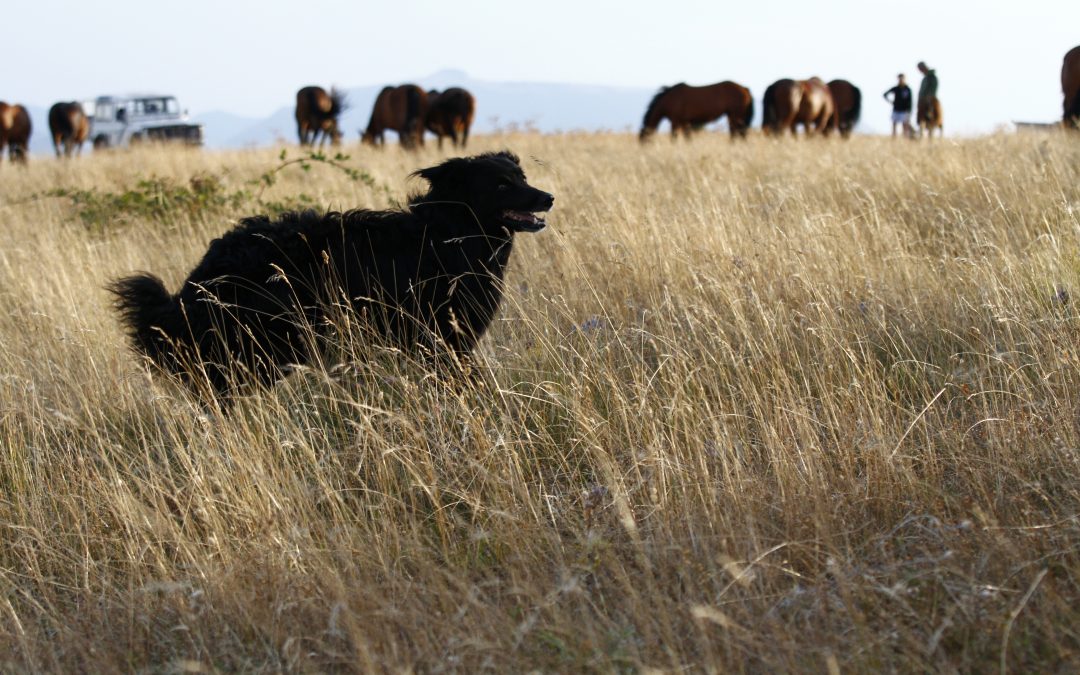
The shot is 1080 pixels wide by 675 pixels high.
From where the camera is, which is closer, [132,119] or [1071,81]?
[1071,81]

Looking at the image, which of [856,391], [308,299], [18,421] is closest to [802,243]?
[856,391]

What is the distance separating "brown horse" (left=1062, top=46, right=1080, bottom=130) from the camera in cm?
1362

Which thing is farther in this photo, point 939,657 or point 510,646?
point 510,646

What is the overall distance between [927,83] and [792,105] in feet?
9.58

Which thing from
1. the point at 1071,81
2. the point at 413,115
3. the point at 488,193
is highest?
the point at 413,115

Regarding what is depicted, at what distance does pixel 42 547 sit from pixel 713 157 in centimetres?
984

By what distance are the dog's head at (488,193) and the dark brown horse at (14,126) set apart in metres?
20.3

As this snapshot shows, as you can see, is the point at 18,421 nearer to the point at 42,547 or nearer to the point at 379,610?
the point at 42,547

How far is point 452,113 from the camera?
21656 millimetres

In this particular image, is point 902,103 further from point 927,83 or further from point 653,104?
point 653,104

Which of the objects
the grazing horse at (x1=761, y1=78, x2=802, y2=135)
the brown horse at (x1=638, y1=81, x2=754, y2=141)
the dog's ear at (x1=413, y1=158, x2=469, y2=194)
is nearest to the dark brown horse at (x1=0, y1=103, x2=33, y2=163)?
the brown horse at (x1=638, y1=81, x2=754, y2=141)

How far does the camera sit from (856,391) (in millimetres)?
3467

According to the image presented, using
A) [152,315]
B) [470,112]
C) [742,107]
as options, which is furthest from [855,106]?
[152,315]

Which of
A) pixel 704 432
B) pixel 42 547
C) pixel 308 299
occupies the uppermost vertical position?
pixel 308 299
